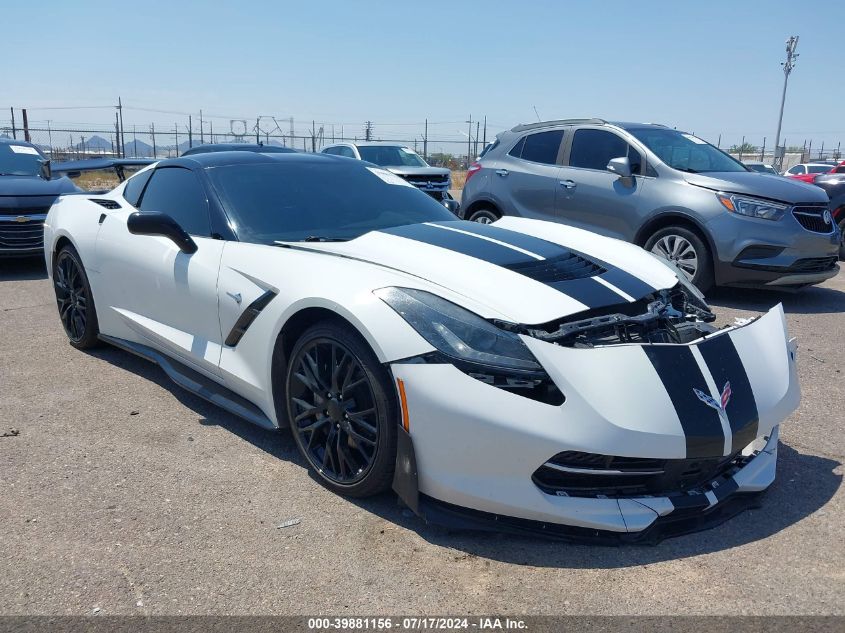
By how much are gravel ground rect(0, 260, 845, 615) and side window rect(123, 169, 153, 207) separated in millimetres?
1519

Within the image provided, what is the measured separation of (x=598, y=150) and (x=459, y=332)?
18.6 ft

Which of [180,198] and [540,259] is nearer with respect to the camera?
[540,259]

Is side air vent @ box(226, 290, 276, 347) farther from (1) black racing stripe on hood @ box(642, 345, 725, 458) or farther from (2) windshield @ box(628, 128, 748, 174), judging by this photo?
(2) windshield @ box(628, 128, 748, 174)

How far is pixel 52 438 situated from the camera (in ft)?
12.4

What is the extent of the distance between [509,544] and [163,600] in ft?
3.93

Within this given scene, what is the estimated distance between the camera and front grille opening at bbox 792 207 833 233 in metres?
6.86

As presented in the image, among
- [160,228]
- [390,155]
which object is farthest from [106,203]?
[390,155]

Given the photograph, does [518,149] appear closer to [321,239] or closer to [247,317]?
[321,239]

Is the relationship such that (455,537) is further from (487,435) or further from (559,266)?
(559,266)

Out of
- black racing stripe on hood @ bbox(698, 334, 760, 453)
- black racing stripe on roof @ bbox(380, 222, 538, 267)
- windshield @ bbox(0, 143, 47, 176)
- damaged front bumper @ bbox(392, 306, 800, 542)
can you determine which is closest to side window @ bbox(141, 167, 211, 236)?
black racing stripe on roof @ bbox(380, 222, 538, 267)

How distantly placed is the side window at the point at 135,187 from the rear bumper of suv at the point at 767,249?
4.85 m

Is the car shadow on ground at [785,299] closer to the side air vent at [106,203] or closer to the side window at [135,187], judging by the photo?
the side window at [135,187]

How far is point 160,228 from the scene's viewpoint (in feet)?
12.4

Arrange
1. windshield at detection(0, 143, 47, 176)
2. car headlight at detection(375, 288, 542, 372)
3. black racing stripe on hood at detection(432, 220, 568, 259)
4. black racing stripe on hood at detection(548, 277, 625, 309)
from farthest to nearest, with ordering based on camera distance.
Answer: windshield at detection(0, 143, 47, 176) < black racing stripe on hood at detection(432, 220, 568, 259) < black racing stripe on hood at detection(548, 277, 625, 309) < car headlight at detection(375, 288, 542, 372)
